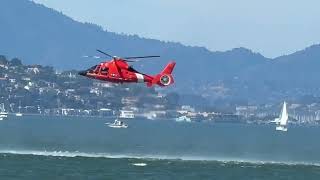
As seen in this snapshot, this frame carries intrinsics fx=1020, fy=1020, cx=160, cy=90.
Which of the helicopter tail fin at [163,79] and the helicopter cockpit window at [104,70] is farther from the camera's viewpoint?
the helicopter cockpit window at [104,70]

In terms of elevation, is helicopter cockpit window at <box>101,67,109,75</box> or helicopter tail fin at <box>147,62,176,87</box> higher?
helicopter cockpit window at <box>101,67,109,75</box>

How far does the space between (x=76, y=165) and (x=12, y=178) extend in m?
19.7

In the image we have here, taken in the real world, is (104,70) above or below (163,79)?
above

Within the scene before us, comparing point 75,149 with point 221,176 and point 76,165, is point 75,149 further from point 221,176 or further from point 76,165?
point 221,176

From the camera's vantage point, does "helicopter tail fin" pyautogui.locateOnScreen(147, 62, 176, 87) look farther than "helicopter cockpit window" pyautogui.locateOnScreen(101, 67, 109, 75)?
No

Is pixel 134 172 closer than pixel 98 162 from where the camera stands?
Yes

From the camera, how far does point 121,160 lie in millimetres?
151125

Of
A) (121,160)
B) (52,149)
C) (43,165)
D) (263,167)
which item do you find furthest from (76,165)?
(52,149)

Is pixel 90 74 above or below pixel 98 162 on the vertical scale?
above

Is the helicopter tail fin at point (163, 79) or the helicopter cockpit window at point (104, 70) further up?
the helicopter cockpit window at point (104, 70)

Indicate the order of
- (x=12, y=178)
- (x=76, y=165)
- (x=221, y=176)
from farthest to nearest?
1. (x=76, y=165)
2. (x=221, y=176)
3. (x=12, y=178)

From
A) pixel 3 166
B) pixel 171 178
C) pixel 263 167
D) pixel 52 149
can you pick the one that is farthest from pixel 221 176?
pixel 52 149

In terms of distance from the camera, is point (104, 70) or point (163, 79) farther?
point (104, 70)

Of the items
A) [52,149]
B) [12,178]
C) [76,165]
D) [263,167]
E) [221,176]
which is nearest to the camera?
[12,178]
